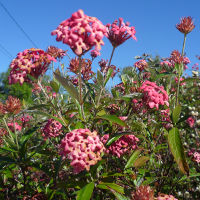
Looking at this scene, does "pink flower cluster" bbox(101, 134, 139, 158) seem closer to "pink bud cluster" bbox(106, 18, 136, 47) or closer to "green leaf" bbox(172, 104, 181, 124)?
"green leaf" bbox(172, 104, 181, 124)

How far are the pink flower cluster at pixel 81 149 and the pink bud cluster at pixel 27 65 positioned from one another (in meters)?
0.62

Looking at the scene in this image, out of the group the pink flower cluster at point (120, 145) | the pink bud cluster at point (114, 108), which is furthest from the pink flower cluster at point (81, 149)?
the pink bud cluster at point (114, 108)

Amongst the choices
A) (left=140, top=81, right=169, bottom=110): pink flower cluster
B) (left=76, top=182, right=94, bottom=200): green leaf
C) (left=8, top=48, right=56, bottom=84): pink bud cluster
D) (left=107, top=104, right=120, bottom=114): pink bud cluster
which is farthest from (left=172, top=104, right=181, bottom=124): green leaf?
(left=8, top=48, right=56, bottom=84): pink bud cluster

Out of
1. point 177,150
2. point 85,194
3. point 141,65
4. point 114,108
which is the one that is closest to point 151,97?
point 177,150

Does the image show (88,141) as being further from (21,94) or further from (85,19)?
(21,94)

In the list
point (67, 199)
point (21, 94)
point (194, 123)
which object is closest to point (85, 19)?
point (67, 199)

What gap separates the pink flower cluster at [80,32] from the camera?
1.38 metres

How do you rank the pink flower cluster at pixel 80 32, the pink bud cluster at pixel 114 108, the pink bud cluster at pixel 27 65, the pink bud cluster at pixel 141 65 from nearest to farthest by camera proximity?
the pink flower cluster at pixel 80 32, the pink bud cluster at pixel 27 65, the pink bud cluster at pixel 114 108, the pink bud cluster at pixel 141 65

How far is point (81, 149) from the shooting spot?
4.47 feet

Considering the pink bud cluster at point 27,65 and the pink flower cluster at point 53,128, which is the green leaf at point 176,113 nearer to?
the pink bud cluster at point 27,65

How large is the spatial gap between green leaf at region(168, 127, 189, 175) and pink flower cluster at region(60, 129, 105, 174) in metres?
0.52

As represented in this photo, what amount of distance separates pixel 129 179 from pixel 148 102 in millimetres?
879

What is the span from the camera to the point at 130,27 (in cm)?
186

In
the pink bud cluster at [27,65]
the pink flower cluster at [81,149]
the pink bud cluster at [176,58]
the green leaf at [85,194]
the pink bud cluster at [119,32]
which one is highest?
the pink bud cluster at [176,58]
